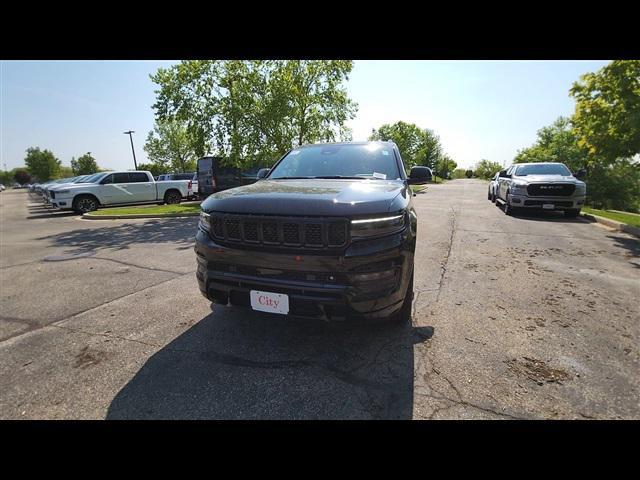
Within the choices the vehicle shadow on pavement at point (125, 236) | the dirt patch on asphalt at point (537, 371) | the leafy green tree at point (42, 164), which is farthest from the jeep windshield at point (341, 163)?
the leafy green tree at point (42, 164)

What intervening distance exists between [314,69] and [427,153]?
50698 mm

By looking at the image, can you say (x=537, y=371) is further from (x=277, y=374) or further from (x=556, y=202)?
(x=556, y=202)

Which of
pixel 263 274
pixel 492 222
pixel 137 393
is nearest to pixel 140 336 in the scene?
Answer: pixel 137 393

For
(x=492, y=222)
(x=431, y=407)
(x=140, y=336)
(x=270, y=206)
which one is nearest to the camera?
(x=431, y=407)

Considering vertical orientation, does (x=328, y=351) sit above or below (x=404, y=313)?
below

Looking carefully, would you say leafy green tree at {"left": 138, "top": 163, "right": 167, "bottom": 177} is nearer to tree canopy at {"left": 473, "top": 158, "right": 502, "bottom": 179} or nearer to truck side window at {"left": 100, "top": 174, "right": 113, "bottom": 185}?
truck side window at {"left": 100, "top": 174, "right": 113, "bottom": 185}

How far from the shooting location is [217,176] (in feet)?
51.1

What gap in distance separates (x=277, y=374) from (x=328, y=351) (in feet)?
1.70

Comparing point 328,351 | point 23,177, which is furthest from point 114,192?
point 23,177

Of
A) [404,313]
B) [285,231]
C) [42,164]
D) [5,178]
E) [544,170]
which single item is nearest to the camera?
[285,231]

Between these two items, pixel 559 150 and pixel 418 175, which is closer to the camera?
pixel 418 175

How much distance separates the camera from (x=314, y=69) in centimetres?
1712

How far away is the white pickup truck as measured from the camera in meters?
14.8
